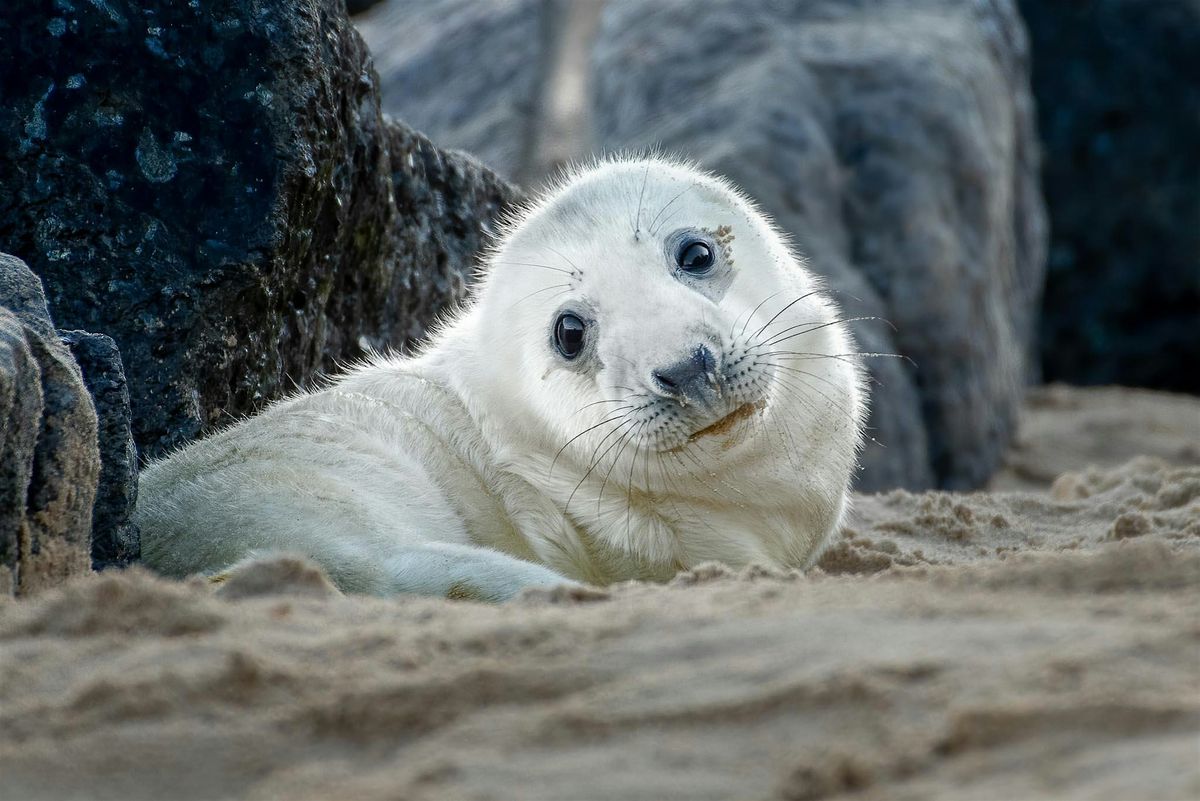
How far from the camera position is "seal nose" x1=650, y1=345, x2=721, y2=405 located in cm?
329

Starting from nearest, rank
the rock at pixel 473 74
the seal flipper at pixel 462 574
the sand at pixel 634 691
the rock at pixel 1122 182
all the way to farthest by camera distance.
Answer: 1. the sand at pixel 634 691
2. the seal flipper at pixel 462 574
3. the rock at pixel 473 74
4. the rock at pixel 1122 182

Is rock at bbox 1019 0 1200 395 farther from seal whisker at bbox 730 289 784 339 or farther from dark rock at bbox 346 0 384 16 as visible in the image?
Result: seal whisker at bbox 730 289 784 339

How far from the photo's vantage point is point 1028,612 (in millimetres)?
2045

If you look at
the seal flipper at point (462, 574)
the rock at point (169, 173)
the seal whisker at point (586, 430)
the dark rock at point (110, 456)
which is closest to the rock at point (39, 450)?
the dark rock at point (110, 456)

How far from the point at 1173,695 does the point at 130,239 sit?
9.83ft

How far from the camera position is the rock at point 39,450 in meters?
2.59

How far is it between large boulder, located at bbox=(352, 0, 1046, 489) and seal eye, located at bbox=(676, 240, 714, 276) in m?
3.62

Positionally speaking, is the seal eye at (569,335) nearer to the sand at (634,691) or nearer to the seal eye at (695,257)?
the seal eye at (695,257)

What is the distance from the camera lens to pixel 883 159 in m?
8.06

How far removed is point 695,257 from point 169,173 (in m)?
1.41

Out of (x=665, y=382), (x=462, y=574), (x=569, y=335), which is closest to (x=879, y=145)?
(x=569, y=335)

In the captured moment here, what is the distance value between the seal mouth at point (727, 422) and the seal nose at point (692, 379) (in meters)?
0.10

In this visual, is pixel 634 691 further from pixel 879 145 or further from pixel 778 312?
pixel 879 145

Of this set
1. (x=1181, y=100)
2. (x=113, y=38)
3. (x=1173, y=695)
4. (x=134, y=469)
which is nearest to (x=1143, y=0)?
(x=1181, y=100)
